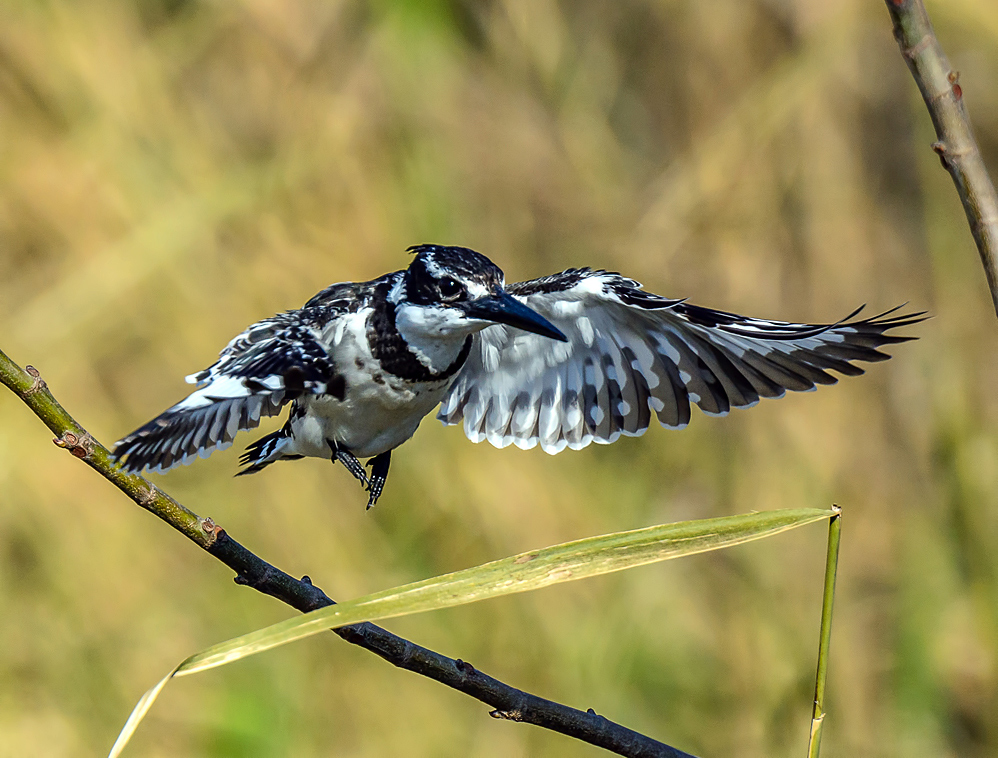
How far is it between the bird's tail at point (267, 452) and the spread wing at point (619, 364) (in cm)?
39

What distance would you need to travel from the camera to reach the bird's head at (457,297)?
1.50m

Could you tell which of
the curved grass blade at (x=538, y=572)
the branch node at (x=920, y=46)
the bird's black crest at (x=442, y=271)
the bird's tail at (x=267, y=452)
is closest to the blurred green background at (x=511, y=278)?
the bird's tail at (x=267, y=452)

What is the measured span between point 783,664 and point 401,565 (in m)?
1.25

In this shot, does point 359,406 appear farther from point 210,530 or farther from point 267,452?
point 210,530

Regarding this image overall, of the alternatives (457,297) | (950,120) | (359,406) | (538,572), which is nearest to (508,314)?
(457,297)

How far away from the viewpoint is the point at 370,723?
3.00 m

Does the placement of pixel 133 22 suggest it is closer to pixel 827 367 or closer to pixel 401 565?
pixel 401 565

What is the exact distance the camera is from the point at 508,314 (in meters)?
1.48

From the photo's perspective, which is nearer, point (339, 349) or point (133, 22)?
point (339, 349)

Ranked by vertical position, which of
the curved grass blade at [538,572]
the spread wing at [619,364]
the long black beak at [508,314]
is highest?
the spread wing at [619,364]

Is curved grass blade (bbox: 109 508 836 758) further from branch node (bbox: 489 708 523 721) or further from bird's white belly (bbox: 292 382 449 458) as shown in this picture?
bird's white belly (bbox: 292 382 449 458)

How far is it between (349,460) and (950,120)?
1.15 m

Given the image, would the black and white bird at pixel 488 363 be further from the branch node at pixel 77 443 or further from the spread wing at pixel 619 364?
the branch node at pixel 77 443

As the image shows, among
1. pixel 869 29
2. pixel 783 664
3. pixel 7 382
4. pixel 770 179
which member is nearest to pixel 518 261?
pixel 770 179
